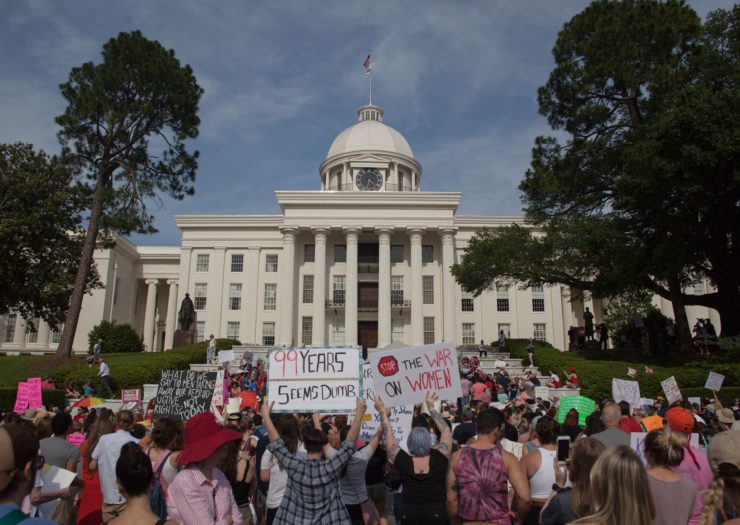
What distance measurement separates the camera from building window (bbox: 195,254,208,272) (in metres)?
51.0

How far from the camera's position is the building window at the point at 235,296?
50.1 metres

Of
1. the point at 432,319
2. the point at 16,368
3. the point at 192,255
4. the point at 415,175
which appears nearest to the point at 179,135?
the point at 16,368

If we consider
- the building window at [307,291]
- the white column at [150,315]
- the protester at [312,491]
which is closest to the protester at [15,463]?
the protester at [312,491]

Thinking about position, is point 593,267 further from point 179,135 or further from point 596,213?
point 179,135

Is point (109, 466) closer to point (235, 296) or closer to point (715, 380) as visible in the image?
point (715, 380)

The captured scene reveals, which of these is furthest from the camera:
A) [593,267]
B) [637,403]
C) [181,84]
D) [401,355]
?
[181,84]

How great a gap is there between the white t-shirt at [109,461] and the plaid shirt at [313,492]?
1.79 meters

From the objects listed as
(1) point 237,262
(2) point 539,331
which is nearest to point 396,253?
(2) point 539,331

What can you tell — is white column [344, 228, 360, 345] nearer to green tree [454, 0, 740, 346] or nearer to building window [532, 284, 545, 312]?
building window [532, 284, 545, 312]

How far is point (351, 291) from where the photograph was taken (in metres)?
45.8

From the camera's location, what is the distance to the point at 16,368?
26359 mm

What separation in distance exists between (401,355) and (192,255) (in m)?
47.0

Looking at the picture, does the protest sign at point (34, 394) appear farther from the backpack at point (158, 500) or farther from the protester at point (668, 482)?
the protester at point (668, 482)

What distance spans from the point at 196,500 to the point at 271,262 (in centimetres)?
4806
